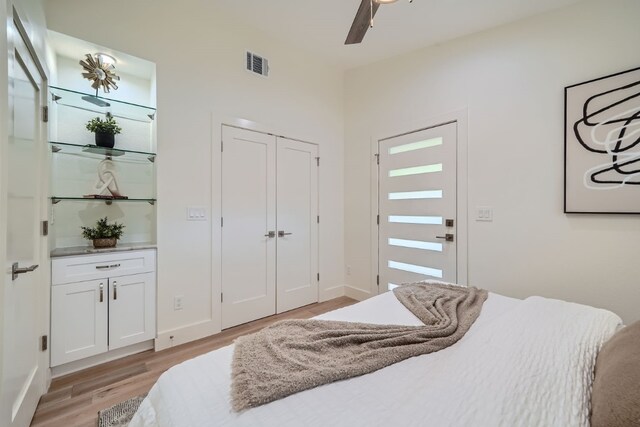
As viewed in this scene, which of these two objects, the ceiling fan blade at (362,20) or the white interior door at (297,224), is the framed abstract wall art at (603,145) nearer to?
the ceiling fan blade at (362,20)

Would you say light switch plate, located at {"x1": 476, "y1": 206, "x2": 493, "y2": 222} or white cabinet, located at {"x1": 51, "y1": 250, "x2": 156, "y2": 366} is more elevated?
light switch plate, located at {"x1": 476, "y1": 206, "x2": 493, "y2": 222}

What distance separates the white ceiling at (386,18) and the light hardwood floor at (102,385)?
A: 3160 mm

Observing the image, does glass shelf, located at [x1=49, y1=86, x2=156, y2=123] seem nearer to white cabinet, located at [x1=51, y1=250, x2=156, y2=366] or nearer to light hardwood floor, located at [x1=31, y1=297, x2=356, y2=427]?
white cabinet, located at [x1=51, y1=250, x2=156, y2=366]

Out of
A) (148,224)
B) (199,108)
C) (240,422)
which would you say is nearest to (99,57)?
(199,108)

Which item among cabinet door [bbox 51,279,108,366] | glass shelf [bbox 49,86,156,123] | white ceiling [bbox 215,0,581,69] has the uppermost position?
white ceiling [bbox 215,0,581,69]

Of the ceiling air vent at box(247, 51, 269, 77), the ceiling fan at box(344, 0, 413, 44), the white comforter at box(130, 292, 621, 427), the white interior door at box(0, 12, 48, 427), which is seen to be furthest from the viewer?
the ceiling air vent at box(247, 51, 269, 77)

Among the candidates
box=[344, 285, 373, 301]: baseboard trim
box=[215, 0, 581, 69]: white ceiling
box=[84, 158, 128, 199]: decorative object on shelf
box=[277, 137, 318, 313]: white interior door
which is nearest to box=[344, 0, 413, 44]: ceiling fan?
box=[215, 0, 581, 69]: white ceiling

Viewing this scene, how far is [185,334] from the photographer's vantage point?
248 centimetres

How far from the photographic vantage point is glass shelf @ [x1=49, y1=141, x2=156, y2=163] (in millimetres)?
2145

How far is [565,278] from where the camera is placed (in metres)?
2.22

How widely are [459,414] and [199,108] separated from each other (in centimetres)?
285

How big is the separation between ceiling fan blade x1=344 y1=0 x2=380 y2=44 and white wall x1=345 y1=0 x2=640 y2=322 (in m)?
1.44

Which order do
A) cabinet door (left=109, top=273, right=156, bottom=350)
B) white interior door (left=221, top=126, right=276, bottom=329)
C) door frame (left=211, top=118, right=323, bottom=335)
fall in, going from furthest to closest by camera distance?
white interior door (left=221, top=126, right=276, bottom=329) < door frame (left=211, top=118, right=323, bottom=335) < cabinet door (left=109, top=273, right=156, bottom=350)

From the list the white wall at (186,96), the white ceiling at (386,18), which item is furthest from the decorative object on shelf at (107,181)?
the white ceiling at (386,18)
